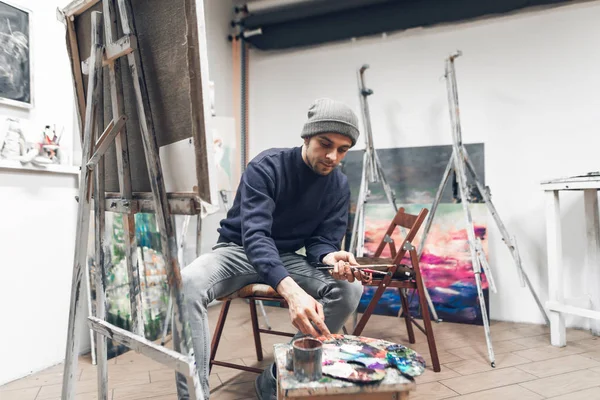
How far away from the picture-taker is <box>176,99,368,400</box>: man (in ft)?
4.25

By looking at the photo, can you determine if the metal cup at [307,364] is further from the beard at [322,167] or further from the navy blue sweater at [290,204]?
the beard at [322,167]

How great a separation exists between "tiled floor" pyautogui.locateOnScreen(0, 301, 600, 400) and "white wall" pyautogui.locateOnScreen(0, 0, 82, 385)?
133 millimetres

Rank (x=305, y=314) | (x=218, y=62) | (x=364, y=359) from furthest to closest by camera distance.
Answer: (x=218, y=62) < (x=305, y=314) < (x=364, y=359)

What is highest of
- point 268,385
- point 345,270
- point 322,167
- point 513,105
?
point 513,105

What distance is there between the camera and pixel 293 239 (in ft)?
5.50

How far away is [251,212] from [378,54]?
2.04 meters

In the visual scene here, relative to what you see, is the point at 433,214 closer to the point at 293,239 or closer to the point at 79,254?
the point at 293,239

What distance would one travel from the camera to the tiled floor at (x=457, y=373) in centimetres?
162

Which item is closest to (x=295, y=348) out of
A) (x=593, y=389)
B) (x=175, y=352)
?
(x=175, y=352)

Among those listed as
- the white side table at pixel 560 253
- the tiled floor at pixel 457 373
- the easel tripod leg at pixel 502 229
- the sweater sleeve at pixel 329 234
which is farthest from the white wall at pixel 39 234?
the white side table at pixel 560 253

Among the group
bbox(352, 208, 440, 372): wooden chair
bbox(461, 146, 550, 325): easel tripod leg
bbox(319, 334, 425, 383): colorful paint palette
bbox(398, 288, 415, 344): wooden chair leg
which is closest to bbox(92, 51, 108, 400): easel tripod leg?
bbox(319, 334, 425, 383): colorful paint palette

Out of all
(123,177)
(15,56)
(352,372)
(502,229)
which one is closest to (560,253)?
(502,229)

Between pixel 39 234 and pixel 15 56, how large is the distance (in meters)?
0.79

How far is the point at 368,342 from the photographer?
1111mm
